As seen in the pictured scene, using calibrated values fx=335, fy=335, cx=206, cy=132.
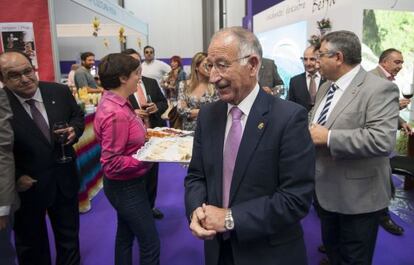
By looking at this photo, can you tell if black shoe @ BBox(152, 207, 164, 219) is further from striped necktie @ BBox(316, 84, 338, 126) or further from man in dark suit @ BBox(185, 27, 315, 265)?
man in dark suit @ BBox(185, 27, 315, 265)

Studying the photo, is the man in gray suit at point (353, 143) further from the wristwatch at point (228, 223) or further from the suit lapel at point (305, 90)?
the suit lapel at point (305, 90)

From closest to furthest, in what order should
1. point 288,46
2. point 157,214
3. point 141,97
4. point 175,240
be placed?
point 175,240
point 141,97
point 157,214
point 288,46

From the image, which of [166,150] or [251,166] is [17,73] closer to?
[166,150]

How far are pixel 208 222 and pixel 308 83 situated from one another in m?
2.91

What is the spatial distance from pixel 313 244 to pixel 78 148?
8.30 feet

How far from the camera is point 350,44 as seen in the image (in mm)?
1741

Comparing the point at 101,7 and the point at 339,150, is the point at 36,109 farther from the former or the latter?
the point at 101,7

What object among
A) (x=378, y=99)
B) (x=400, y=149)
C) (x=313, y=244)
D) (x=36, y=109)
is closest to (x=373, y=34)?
(x=400, y=149)

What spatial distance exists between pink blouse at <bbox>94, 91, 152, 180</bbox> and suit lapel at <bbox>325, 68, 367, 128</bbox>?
1.07m

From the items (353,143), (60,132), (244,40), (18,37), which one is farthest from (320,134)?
(18,37)

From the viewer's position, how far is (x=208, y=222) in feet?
3.73

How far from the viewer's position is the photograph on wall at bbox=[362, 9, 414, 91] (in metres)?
4.77

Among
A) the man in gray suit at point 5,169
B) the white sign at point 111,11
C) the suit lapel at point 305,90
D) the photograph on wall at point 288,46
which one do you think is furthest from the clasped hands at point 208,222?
the photograph on wall at point 288,46

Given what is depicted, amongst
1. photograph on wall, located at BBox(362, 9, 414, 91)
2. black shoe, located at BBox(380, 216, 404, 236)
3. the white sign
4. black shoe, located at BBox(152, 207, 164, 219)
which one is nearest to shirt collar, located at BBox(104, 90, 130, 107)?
black shoe, located at BBox(152, 207, 164, 219)
